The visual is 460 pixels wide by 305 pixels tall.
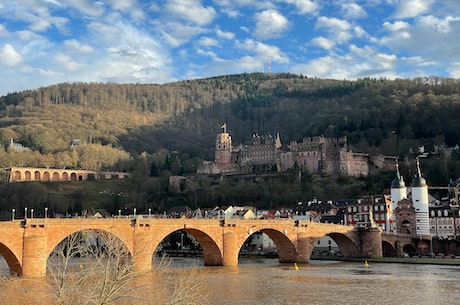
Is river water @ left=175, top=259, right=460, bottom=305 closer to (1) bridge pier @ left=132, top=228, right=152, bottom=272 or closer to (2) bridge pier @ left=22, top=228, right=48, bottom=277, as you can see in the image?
(1) bridge pier @ left=132, top=228, right=152, bottom=272

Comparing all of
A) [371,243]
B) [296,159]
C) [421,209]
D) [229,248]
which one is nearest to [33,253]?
[229,248]

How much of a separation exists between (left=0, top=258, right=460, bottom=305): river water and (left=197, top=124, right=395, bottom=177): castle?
79911 millimetres

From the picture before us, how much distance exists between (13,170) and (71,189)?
68.1 feet

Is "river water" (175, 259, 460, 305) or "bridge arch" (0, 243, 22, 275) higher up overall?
"bridge arch" (0, 243, 22, 275)

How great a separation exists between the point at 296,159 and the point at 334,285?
103783 millimetres

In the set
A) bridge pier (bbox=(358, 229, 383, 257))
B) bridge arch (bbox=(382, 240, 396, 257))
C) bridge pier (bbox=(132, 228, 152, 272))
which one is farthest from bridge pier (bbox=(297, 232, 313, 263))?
bridge pier (bbox=(132, 228, 152, 272))

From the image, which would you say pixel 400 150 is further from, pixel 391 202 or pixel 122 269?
pixel 122 269

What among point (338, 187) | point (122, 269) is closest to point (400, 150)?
point (338, 187)

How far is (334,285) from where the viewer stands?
44281 mm

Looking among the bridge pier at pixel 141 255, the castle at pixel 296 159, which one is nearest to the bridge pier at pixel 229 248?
the bridge pier at pixel 141 255

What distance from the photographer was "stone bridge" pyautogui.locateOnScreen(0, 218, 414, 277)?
47.1 metres

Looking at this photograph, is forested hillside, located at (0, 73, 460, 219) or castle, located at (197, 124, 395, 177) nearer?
forested hillside, located at (0, 73, 460, 219)

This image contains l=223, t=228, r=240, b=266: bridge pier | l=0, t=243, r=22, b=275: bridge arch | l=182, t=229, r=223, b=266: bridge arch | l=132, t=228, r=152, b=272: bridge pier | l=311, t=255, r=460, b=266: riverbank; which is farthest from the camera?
l=311, t=255, r=460, b=266: riverbank

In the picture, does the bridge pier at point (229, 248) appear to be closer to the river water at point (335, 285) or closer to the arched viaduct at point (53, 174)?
the river water at point (335, 285)
